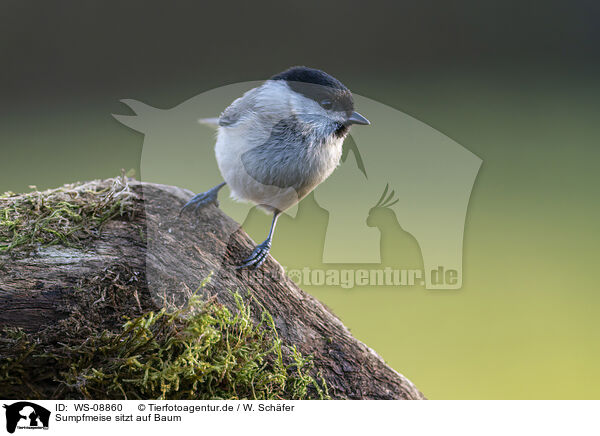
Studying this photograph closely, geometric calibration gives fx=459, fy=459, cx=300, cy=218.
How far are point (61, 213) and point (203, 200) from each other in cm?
35

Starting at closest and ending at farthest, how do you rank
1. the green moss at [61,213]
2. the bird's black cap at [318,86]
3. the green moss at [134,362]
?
the green moss at [134,362]
the green moss at [61,213]
the bird's black cap at [318,86]

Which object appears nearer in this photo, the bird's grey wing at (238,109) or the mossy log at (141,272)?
the mossy log at (141,272)

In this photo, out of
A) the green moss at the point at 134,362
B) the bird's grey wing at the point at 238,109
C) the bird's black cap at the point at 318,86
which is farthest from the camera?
the bird's grey wing at the point at 238,109

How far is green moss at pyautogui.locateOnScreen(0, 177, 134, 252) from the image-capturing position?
1.04 metres

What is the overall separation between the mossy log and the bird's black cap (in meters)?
0.40

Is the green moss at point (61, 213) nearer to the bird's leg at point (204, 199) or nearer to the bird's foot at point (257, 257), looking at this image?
the bird's leg at point (204, 199)

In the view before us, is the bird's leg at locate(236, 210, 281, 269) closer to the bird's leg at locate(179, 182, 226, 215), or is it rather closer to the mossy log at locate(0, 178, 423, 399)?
the mossy log at locate(0, 178, 423, 399)

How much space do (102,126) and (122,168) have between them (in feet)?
0.59

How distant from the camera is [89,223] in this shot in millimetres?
1100
